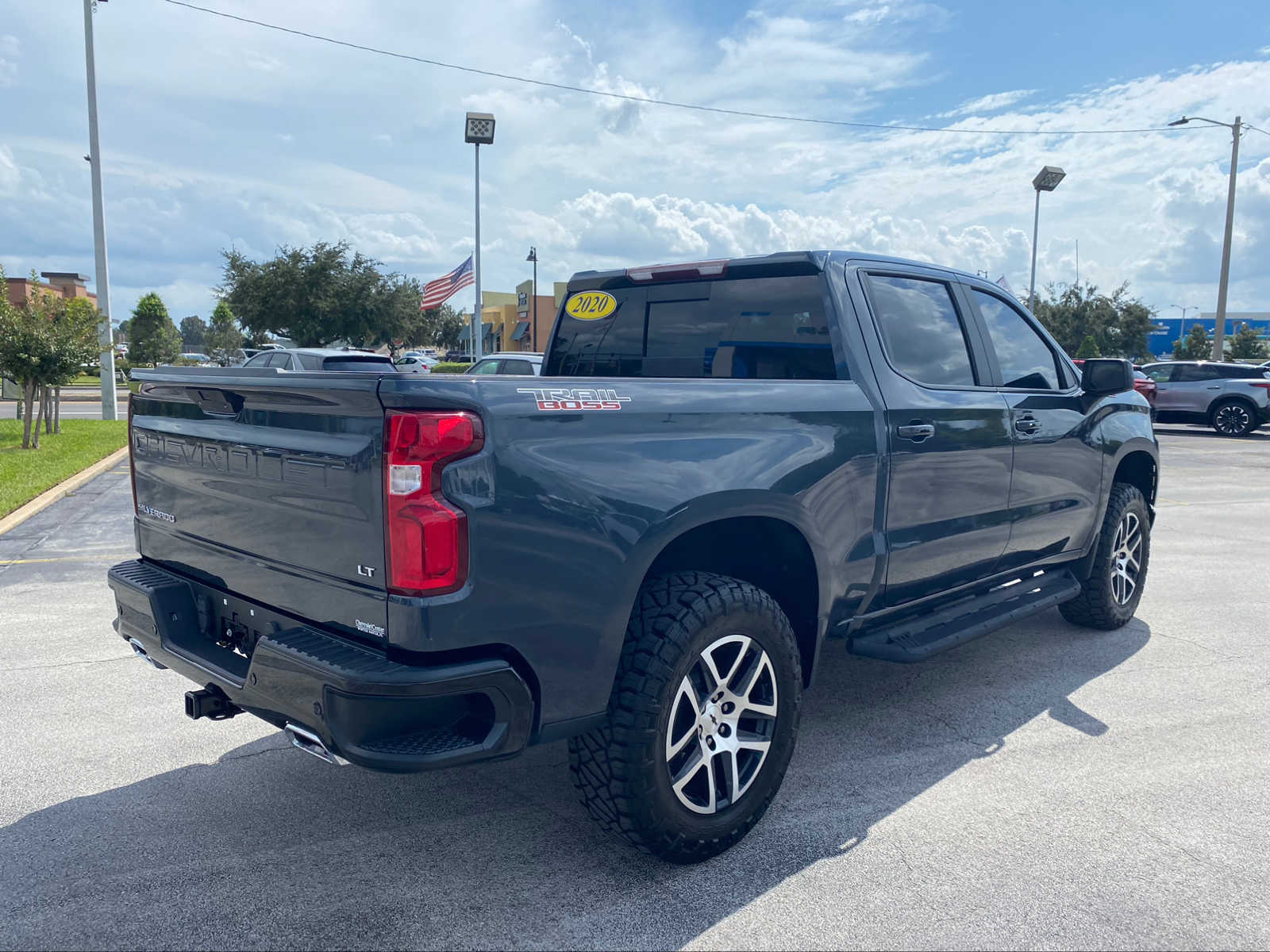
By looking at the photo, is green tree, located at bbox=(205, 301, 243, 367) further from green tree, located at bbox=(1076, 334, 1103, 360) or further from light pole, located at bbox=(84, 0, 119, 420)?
green tree, located at bbox=(1076, 334, 1103, 360)

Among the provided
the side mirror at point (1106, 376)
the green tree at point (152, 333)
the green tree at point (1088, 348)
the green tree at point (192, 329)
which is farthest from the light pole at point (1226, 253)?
the green tree at point (192, 329)

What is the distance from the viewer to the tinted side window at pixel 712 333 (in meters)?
3.95

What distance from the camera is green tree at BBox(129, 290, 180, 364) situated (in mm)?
60625

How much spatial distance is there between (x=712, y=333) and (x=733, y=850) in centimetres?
Answer: 208

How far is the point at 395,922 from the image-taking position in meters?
2.78

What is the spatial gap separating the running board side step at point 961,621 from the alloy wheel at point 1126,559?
0.68m

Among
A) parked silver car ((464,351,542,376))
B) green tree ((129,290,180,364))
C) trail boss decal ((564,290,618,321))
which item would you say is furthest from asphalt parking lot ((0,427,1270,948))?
green tree ((129,290,180,364))

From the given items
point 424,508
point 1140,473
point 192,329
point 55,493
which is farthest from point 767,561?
point 192,329

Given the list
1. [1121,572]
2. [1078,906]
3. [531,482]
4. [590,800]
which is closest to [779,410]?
[531,482]

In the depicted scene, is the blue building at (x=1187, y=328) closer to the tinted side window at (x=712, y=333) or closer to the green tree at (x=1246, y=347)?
the green tree at (x=1246, y=347)

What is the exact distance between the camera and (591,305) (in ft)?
15.7

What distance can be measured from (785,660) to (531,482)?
3.92 ft

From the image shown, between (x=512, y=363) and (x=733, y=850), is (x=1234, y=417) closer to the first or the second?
(x=512, y=363)

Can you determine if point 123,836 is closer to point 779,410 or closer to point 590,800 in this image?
point 590,800
